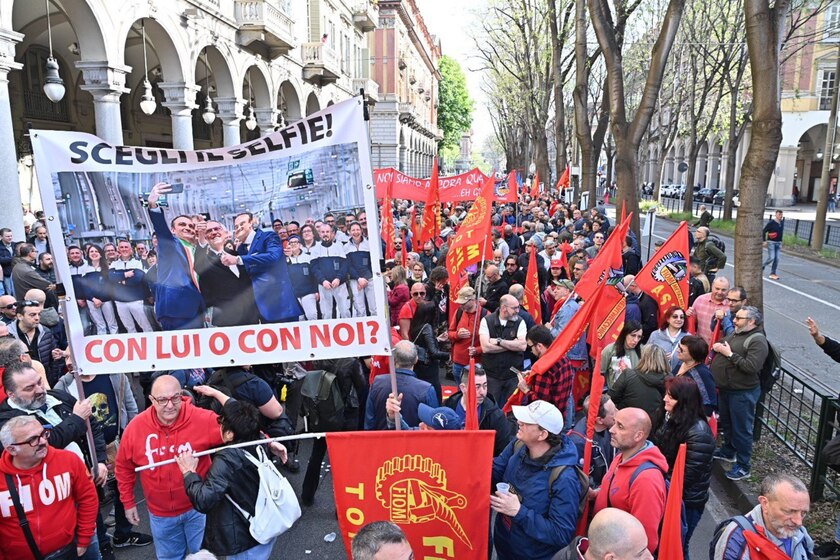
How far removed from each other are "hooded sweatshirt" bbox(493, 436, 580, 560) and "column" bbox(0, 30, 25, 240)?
475 inches

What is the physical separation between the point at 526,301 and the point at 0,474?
5.96 metres

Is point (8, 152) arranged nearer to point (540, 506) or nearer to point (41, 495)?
point (41, 495)

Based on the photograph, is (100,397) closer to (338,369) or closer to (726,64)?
(338,369)

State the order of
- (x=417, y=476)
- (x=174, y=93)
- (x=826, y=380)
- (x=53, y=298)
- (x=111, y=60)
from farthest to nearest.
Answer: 1. (x=174, y=93)
2. (x=111, y=60)
3. (x=826, y=380)
4. (x=53, y=298)
5. (x=417, y=476)

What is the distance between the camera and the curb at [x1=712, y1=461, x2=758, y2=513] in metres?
5.55

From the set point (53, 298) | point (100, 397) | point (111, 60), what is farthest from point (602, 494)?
point (111, 60)

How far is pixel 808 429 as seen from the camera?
20.3 feet

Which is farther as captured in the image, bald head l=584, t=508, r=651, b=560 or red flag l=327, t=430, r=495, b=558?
red flag l=327, t=430, r=495, b=558

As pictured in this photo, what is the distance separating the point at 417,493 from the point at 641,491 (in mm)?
1147

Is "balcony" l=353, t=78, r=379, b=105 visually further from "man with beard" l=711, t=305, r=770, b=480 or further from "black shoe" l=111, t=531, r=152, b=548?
"black shoe" l=111, t=531, r=152, b=548

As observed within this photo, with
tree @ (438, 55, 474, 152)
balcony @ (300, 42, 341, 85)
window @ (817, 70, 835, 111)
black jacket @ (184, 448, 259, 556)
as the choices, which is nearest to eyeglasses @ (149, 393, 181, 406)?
black jacket @ (184, 448, 259, 556)

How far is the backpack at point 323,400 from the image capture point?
5.40 metres

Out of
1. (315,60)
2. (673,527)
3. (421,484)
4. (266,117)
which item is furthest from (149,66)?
→ (673,527)

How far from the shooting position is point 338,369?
18.0ft
